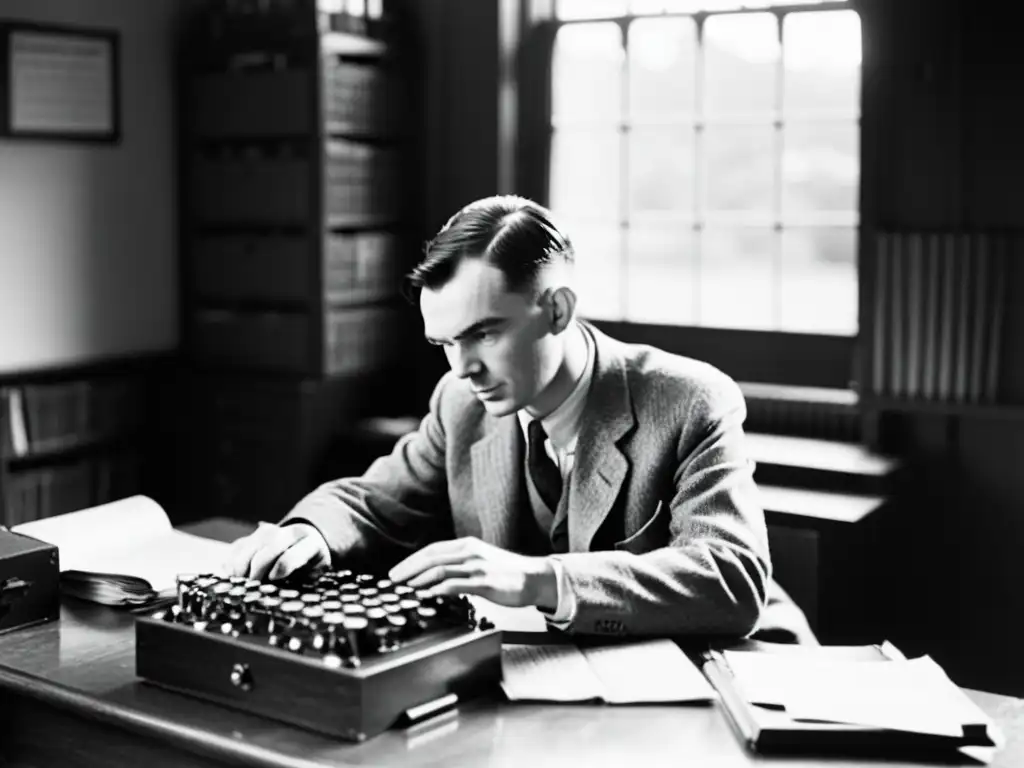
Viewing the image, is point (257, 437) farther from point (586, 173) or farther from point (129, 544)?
point (129, 544)

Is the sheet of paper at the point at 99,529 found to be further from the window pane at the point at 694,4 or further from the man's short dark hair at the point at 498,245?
the window pane at the point at 694,4

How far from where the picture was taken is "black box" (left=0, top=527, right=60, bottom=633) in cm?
213

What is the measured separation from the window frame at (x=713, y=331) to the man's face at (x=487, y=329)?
203 centimetres

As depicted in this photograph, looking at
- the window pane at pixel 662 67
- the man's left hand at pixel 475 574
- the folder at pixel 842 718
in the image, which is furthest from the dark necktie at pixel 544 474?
the window pane at pixel 662 67

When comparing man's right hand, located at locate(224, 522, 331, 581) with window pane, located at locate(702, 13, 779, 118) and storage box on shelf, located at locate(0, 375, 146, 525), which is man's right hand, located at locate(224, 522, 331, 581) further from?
window pane, located at locate(702, 13, 779, 118)

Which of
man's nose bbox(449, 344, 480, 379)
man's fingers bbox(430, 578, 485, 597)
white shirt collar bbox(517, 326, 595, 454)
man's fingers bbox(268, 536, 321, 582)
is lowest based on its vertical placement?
man's fingers bbox(268, 536, 321, 582)

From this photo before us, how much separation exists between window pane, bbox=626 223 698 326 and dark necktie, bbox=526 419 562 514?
2.31 meters

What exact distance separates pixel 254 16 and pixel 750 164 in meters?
1.83

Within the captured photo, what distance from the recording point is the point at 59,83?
15.6ft

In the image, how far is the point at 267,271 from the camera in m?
4.92

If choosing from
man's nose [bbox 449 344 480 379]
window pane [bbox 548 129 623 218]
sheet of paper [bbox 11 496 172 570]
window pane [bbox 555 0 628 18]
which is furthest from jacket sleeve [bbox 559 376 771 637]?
window pane [bbox 555 0 628 18]

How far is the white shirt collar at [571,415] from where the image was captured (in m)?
2.40

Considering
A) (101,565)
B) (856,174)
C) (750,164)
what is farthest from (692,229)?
(101,565)

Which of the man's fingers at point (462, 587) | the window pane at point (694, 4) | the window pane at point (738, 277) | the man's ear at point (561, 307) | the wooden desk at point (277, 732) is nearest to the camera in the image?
the wooden desk at point (277, 732)
